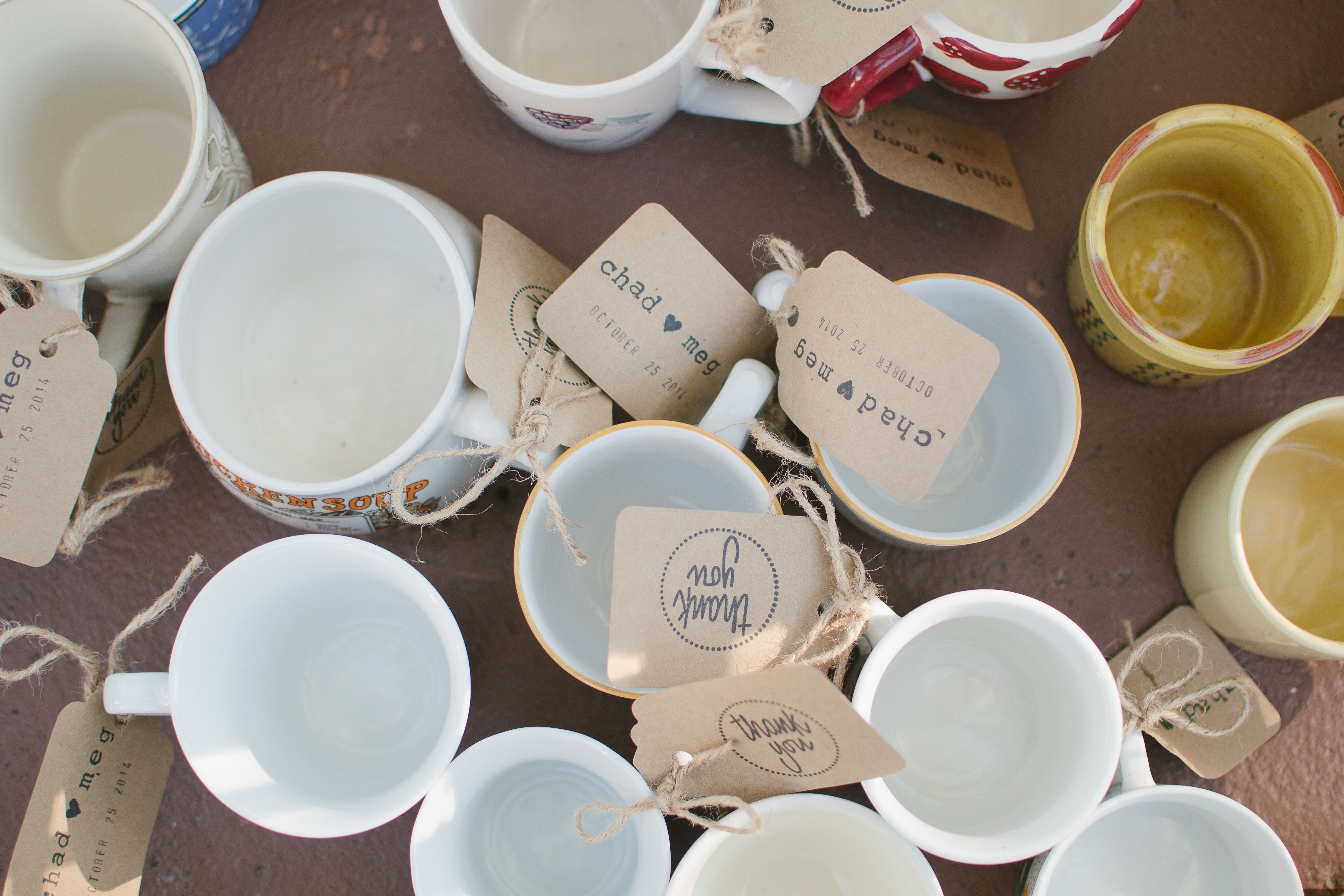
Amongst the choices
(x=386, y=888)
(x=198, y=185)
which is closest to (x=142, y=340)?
(x=198, y=185)

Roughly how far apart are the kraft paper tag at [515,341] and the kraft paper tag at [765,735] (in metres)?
0.20

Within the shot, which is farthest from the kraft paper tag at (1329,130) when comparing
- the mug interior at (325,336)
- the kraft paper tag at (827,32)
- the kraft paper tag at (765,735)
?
the mug interior at (325,336)

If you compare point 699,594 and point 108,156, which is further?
point 108,156

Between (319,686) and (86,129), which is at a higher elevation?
(86,129)

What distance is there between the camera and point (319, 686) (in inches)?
26.8

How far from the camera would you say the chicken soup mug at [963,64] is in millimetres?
585

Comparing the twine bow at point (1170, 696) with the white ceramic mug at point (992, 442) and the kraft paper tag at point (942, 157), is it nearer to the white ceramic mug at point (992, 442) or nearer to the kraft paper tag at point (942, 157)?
the white ceramic mug at point (992, 442)

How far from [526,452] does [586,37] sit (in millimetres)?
393

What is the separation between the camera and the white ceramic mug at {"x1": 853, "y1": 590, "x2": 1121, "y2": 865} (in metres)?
0.53

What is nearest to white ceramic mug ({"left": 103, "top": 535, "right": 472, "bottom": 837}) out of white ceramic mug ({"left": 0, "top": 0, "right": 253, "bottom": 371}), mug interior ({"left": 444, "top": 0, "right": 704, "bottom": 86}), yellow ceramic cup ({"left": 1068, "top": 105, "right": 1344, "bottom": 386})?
white ceramic mug ({"left": 0, "top": 0, "right": 253, "bottom": 371})

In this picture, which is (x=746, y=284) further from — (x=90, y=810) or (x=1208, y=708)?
(x=90, y=810)

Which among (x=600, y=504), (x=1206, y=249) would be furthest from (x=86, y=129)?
(x=1206, y=249)

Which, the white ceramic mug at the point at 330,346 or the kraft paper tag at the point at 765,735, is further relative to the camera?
the white ceramic mug at the point at 330,346

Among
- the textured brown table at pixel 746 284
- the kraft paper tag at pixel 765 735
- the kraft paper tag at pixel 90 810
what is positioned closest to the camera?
the kraft paper tag at pixel 765 735
